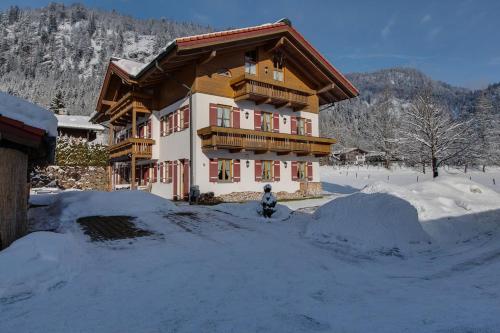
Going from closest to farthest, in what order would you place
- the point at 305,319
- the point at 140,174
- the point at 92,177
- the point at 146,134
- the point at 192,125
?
the point at 305,319 < the point at 192,125 < the point at 146,134 < the point at 140,174 < the point at 92,177

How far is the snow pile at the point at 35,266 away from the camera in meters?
5.23

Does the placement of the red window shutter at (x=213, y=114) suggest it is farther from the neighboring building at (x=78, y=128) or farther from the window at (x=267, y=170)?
the neighboring building at (x=78, y=128)

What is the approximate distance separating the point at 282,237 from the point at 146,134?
19.4 metres

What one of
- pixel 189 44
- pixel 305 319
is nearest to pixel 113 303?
pixel 305 319

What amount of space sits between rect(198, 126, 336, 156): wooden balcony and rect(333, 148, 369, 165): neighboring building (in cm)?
4721

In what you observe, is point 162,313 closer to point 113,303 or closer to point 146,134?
point 113,303

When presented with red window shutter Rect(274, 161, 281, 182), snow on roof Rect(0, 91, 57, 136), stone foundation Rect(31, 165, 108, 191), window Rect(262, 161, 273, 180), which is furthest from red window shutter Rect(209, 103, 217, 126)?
stone foundation Rect(31, 165, 108, 191)

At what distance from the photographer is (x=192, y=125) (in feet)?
66.5

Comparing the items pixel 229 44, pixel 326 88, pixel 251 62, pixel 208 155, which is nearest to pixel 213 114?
pixel 208 155

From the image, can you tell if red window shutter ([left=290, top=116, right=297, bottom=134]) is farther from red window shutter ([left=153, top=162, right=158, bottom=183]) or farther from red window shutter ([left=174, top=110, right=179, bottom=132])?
red window shutter ([left=153, top=162, right=158, bottom=183])

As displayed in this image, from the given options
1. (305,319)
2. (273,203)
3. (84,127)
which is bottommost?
(305,319)

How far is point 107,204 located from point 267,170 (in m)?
11.7

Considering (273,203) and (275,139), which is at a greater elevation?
(275,139)

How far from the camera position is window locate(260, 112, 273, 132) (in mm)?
23339
